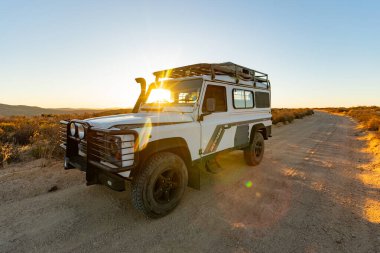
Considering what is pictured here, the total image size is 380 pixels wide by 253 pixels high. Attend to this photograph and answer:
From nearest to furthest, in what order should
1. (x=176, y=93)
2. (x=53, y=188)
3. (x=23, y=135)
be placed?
(x=53, y=188) < (x=176, y=93) < (x=23, y=135)

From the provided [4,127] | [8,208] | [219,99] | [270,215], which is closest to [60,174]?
[8,208]

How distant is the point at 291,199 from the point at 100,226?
3.50 m

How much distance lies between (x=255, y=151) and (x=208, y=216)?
3.31 m

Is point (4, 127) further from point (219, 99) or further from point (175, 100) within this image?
point (219, 99)

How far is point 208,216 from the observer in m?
3.52

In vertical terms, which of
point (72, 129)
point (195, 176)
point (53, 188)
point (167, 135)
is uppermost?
point (72, 129)

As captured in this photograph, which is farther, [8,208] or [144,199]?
[8,208]

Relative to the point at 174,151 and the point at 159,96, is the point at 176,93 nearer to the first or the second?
the point at 159,96

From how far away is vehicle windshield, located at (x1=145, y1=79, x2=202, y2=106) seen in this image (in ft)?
14.1

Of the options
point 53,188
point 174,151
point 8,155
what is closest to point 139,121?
point 174,151

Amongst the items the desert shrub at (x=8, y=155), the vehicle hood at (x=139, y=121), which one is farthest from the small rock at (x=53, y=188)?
the desert shrub at (x=8, y=155)

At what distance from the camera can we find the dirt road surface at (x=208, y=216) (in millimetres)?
2834

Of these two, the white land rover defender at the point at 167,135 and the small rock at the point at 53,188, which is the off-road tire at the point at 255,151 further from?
the small rock at the point at 53,188

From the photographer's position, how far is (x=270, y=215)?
353 centimetres
